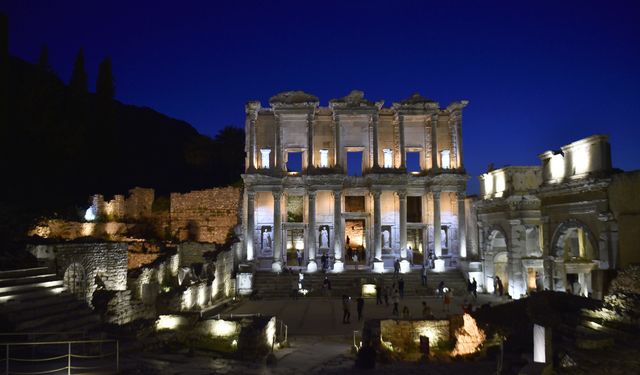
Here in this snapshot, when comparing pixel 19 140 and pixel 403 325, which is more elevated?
pixel 19 140

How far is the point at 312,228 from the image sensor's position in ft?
105

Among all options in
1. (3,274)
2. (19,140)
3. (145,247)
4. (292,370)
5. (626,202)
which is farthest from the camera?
(19,140)

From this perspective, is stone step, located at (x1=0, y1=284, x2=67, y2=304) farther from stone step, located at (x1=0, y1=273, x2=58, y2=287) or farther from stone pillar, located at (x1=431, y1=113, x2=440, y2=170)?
stone pillar, located at (x1=431, y1=113, x2=440, y2=170)

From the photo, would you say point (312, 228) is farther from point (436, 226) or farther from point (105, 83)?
point (105, 83)

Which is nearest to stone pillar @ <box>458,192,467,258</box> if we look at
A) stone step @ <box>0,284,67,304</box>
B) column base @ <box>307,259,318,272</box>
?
column base @ <box>307,259,318,272</box>

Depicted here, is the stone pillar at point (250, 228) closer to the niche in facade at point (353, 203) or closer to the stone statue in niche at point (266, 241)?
the stone statue in niche at point (266, 241)

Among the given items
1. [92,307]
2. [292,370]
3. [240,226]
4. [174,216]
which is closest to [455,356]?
[292,370]

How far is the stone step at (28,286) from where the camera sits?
12.9 meters

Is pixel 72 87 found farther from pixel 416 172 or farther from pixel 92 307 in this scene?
pixel 92 307

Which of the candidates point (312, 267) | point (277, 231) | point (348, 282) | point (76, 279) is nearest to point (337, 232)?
point (312, 267)

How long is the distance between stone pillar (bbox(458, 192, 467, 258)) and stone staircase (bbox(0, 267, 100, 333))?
2335 cm

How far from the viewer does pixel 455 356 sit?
1438 centimetres

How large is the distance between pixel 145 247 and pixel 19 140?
57.6 feet

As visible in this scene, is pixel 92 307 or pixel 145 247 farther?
pixel 145 247
